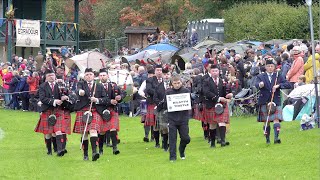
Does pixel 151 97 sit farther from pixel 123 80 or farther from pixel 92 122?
pixel 92 122

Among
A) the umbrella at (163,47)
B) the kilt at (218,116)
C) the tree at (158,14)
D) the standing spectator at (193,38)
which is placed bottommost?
the kilt at (218,116)

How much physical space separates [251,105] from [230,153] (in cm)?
836

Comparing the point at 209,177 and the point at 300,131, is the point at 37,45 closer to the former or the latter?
the point at 300,131

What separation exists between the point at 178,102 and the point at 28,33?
81.1ft

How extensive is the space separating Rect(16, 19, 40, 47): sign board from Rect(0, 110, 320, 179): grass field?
1770 centimetres

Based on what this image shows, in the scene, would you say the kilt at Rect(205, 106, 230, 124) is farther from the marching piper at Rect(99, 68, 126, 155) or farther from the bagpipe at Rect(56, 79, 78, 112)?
→ the bagpipe at Rect(56, 79, 78, 112)

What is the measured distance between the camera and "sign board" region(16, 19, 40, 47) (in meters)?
39.9

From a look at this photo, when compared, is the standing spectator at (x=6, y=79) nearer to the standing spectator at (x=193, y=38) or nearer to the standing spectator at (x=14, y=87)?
the standing spectator at (x=14, y=87)

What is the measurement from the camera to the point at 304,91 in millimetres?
20922

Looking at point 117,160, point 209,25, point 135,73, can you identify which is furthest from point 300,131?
point 209,25

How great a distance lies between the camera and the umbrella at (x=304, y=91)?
20.6 metres

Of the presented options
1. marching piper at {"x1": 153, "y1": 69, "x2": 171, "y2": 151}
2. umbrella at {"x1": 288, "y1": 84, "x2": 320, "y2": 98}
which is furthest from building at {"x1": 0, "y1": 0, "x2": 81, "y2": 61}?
marching piper at {"x1": 153, "y1": 69, "x2": 171, "y2": 151}

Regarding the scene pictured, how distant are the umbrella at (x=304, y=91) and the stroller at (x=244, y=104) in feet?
14.5

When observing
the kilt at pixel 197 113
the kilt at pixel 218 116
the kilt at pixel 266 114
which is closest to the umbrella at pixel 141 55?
the kilt at pixel 197 113
